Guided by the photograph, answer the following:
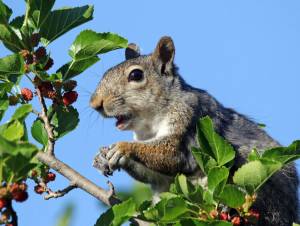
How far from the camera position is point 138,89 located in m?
6.37

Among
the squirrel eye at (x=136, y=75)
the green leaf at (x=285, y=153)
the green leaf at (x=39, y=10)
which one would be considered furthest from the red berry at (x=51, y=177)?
the squirrel eye at (x=136, y=75)

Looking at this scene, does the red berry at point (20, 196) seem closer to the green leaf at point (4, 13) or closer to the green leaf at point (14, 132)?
the green leaf at point (14, 132)

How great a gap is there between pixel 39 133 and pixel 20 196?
1150 mm

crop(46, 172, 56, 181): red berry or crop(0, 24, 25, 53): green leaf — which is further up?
crop(0, 24, 25, 53): green leaf

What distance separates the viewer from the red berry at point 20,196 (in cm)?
341

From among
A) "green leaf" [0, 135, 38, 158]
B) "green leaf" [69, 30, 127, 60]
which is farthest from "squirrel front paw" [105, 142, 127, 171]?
"green leaf" [0, 135, 38, 158]

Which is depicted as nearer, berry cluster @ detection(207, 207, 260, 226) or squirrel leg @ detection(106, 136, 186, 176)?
berry cluster @ detection(207, 207, 260, 226)

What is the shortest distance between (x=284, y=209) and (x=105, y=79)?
191 cm

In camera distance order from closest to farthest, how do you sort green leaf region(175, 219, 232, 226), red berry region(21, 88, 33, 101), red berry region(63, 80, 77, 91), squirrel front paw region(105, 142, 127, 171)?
green leaf region(175, 219, 232, 226)
red berry region(21, 88, 33, 101)
red berry region(63, 80, 77, 91)
squirrel front paw region(105, 142, 127, 171)

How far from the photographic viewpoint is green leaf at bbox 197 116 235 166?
3.87 meters

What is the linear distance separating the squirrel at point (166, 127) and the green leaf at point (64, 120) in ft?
2.38

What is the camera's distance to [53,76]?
14.5ft

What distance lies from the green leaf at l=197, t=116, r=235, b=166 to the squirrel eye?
2.57m

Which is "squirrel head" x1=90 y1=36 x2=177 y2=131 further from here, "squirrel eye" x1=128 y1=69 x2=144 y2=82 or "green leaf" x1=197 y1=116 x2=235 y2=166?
"green leaf" x1=197 y1=116 x2=235 y2=166
